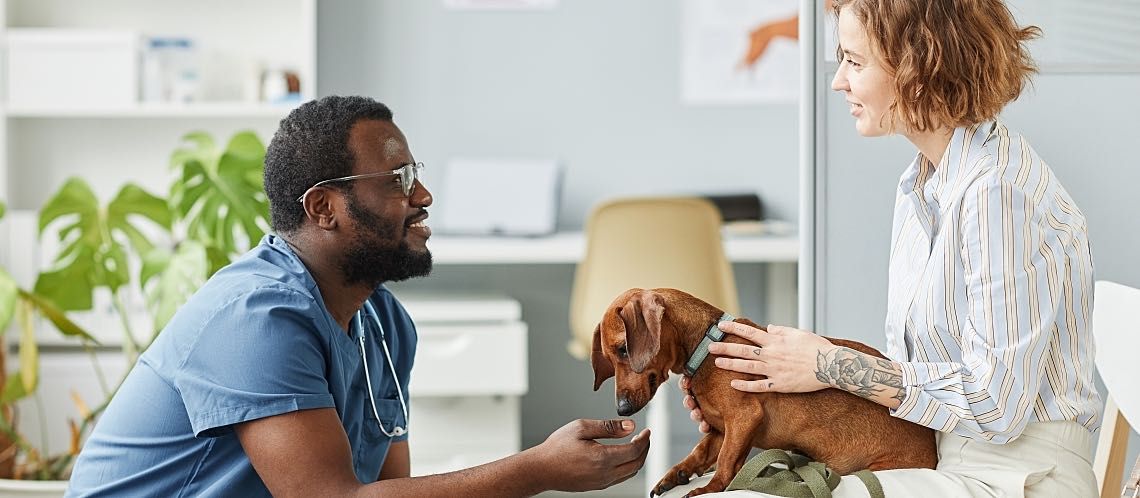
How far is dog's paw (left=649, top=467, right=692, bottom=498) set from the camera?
1369 mm

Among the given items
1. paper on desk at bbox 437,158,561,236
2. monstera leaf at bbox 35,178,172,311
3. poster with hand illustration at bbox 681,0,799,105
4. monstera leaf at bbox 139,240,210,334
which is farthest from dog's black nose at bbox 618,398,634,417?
poster with hand illustration at bbox 681,0,799,105

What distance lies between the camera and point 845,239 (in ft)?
6.10

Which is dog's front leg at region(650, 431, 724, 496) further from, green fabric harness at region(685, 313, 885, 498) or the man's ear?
the man's ear

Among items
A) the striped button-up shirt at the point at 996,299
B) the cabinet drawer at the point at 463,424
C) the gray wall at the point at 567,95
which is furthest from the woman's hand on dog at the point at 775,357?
the gray wall at the point at 567,95

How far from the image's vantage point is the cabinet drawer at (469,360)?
9.95 feet

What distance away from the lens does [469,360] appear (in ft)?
9.99

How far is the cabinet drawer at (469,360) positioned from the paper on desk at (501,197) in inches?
20.6

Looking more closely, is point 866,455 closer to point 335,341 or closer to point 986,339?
point 986,339

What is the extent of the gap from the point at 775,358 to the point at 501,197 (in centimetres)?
234

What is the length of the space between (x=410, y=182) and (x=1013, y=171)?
2.46 feet

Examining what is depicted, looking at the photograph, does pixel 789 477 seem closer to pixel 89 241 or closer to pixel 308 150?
pixel 308 150

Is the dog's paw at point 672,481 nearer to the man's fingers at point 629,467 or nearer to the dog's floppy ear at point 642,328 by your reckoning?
the man's fingers at point 629,467

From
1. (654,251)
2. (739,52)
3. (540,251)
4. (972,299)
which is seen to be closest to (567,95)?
(739,52)

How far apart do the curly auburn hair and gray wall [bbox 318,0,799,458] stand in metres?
2.46
